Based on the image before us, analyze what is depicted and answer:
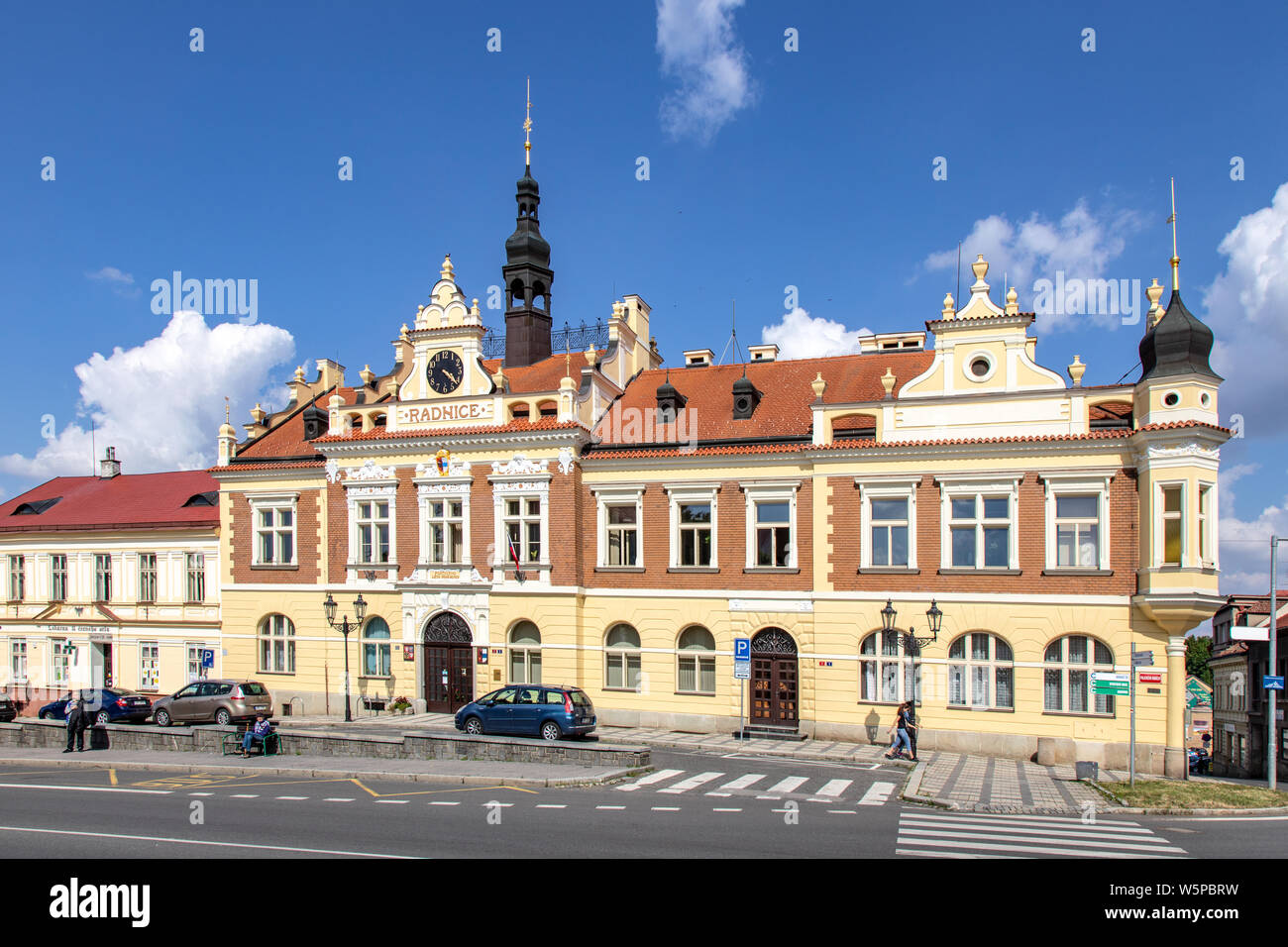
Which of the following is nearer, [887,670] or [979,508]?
[979,508]

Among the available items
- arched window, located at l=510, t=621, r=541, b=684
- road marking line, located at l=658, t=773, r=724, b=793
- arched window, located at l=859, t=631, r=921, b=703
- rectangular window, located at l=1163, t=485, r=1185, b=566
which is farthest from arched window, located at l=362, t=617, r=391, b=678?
rectangular window, located at l=1163, t=485, r=1185, b=566

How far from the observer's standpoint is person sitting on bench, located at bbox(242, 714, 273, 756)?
1067 inches

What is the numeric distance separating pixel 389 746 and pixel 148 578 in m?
23.0

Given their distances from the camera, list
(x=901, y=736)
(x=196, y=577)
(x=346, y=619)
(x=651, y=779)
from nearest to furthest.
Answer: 1. (x=651, y=779)
2. (x=901, y=736)
3. (x=346, y=619)
4. (x=196, y=577)

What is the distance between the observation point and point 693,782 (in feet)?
76.9

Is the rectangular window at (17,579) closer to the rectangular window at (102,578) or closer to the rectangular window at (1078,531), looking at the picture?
the rectangular window at (102,578)

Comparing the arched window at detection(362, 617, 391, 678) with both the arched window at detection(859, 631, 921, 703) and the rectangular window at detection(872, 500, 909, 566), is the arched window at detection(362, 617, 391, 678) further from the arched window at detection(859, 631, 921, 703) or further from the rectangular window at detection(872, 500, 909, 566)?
the rectangular window at detection(872, 500, 909, 566)

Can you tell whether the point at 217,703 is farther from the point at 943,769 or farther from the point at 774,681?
the point at 943,769

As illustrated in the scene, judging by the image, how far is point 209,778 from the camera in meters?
25.0

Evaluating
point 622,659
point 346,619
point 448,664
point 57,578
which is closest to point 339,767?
point 448,664

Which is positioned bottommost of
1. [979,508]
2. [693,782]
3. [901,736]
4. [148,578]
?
[901,736]

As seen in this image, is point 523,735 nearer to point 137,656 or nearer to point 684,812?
point 684,812
